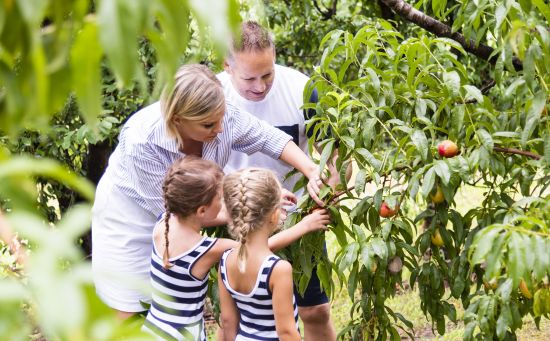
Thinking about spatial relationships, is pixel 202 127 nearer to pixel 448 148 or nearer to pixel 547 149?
pixel 448 148

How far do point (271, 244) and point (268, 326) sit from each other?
276mm

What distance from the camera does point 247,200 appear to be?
2631 mm

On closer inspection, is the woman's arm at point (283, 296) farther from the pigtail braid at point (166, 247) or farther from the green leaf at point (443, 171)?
the green leaf at point (443, 171)

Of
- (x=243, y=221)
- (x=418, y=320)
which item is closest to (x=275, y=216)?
(x=243, y=221)

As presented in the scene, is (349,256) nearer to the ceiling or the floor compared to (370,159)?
nearer to the floor

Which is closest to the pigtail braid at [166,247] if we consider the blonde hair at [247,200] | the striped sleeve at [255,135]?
the blonde hair at [247,200]

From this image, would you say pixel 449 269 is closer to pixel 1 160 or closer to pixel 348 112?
pixel 348 112

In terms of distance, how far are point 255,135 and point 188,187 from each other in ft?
1.38

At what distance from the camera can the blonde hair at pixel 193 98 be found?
8.66ft

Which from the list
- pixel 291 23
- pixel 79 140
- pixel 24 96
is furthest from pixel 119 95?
pixel 24 96

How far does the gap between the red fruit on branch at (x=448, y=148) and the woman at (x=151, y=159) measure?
1.57ft

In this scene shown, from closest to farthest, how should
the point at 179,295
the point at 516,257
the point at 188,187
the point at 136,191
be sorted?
the point at 516,257
the point at 188,187
the point at 179,295
the point at 136,191

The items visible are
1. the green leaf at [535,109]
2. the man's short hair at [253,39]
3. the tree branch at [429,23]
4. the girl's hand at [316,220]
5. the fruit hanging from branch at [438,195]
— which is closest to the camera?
the green leaf at [535,109]

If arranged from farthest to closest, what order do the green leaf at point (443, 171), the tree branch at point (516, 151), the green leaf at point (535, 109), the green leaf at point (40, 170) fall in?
the tree branch at point (516, 151) → the green leaf at point (443, 171) → the green leaf at point (535, 109) → the green leaf at point (40, 170)
